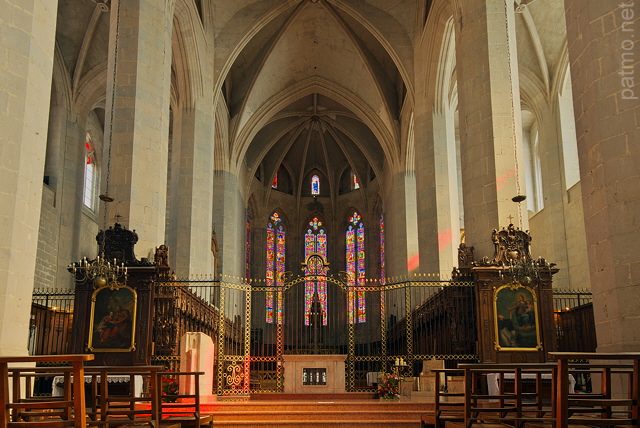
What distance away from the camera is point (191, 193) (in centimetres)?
1972

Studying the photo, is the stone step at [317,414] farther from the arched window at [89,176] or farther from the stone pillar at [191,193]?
the arched window at [89,176]

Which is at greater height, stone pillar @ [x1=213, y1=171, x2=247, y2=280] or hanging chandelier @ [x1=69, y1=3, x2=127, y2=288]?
stone pillar @ [x1=213, y1=171, x2=247, y2=280]

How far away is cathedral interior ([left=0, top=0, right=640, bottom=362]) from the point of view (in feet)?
23.9

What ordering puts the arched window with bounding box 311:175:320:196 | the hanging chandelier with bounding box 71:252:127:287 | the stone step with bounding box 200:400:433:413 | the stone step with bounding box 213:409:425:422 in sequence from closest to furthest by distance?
the stone step with bounding box 213:409:425:422 → the stone step with bounding box 200:400:433:413 → the hanging chandelier with bounding box 71:252:127:287 → the arched window with bounding box 311:175:320:196

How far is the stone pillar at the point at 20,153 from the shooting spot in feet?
22.6

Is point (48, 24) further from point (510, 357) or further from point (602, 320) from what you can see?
point (510, 357)

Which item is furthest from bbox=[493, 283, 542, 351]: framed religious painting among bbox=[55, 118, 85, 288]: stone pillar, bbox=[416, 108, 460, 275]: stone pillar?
bbox=[55, 118, 85, 288]: stone pillar

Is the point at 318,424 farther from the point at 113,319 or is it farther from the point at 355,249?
the point at 355,249

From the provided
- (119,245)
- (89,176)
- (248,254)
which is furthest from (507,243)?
(248,254)

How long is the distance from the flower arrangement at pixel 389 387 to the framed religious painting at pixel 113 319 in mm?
5346

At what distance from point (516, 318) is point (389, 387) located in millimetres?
3181

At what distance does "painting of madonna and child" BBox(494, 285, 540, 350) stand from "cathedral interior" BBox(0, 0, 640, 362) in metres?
0.94

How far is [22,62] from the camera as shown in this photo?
730 centimetres

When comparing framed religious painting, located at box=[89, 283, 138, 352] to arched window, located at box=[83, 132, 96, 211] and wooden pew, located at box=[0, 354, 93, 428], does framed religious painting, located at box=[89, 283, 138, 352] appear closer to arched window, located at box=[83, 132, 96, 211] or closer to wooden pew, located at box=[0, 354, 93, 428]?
wooden pew, located at box=[0, 354, 93, 428]
